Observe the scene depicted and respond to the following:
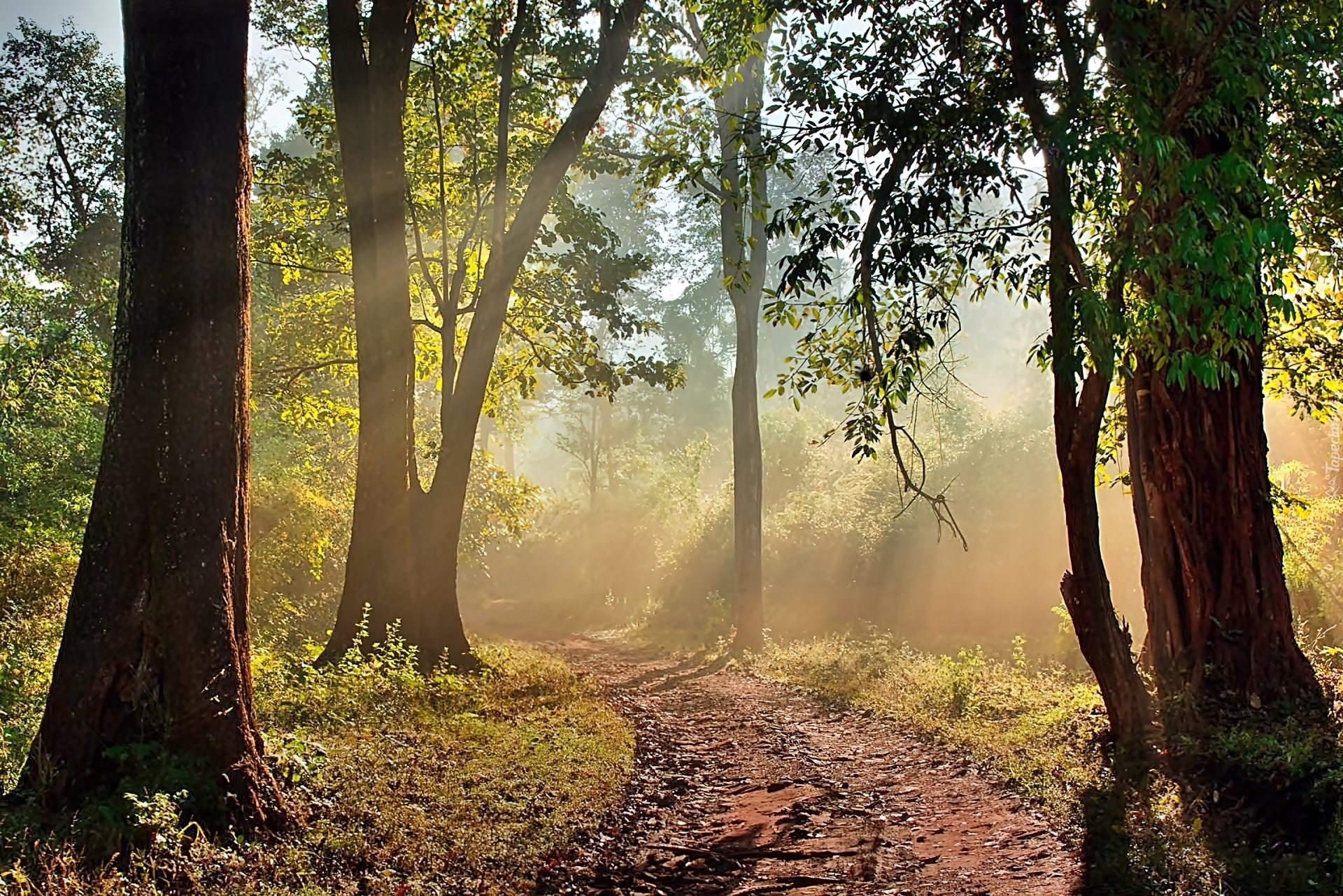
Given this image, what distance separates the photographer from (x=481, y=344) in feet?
45.4

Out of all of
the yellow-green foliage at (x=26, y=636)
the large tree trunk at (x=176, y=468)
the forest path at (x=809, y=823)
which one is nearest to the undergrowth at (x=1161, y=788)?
the forest path at (x=809, y=823)

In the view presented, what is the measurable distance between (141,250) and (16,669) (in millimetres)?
5715

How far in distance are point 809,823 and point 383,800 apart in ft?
10.5

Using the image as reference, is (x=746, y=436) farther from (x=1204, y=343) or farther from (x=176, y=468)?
(x=176, y=468)

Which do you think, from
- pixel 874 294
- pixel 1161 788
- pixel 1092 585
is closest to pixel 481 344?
pixel 874 294

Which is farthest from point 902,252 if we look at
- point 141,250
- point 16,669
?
point 16,669

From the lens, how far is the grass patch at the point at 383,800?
4844 mm

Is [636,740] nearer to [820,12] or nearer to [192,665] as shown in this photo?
[192,665]

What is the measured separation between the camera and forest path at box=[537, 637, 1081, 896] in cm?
599

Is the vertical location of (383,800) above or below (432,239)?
below

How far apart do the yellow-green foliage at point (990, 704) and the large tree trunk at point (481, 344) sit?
5.75 m

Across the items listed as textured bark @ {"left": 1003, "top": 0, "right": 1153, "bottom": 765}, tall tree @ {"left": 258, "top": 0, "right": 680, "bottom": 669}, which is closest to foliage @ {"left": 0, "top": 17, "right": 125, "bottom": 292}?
tall tree @ {"left": 258, "top": 0, "right": 680, "bottom": 669}

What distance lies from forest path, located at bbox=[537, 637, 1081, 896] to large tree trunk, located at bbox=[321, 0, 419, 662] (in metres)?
3.97

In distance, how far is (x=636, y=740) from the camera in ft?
34.3
